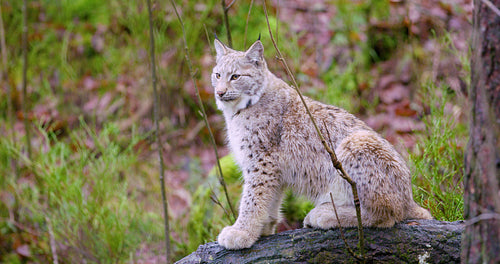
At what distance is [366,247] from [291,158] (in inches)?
34.3

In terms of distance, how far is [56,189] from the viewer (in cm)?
546

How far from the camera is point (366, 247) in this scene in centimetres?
312

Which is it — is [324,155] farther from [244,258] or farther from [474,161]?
[474,161]

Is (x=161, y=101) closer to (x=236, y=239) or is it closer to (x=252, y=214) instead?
(x=252, y=214)

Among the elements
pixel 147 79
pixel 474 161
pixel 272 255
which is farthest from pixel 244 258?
pixel 147 79

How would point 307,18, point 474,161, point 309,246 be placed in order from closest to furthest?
point 474,161 < point 309,246 < point 307,18

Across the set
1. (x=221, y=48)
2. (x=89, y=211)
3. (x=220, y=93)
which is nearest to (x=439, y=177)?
(x=220, y=93)

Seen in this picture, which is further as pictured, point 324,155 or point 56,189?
point 56,189

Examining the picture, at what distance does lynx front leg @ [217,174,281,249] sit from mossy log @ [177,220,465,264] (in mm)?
93

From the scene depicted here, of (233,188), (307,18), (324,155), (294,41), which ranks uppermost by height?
(307,18)

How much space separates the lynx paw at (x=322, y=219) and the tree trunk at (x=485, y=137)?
3.91ft

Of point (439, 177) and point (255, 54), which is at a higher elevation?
point (255, 54)

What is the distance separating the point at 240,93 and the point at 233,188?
2.17 metres

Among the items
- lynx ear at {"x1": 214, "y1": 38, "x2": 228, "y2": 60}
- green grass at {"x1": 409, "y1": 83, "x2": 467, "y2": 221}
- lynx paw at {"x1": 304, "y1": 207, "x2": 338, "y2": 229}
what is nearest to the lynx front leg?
lynx paw at {"x1": 304, "y1": 207, "x2": 338, "y2": 229}
